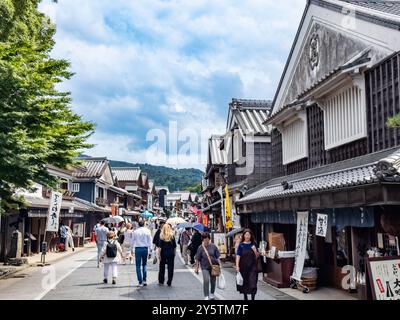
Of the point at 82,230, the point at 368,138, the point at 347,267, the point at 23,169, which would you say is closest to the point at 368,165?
the point at 368,138

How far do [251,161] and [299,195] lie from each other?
12.1 m

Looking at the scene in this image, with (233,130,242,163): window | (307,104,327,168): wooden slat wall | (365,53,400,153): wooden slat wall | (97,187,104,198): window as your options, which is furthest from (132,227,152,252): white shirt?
(97,187,104,198): window

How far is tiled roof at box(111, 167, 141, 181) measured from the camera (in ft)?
286

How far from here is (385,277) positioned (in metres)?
9.20

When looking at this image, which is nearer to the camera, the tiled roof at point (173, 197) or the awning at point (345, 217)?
the awning at point (345, 217)

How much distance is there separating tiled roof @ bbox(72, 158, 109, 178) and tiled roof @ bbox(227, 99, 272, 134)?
2502cm

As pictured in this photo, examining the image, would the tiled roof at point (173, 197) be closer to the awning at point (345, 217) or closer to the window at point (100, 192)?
the window at point (100, 192)

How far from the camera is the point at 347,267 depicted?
14.3m

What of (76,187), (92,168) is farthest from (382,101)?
(92,168)

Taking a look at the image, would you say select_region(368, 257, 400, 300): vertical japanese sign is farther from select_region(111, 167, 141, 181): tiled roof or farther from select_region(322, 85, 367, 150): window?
select_region(111, 167, 141, 181): tiled roof

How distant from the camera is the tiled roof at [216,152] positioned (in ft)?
134

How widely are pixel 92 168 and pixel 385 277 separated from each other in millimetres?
47952

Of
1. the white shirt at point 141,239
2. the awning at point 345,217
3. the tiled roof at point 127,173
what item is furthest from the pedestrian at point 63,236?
the tiled roof at point 127,173

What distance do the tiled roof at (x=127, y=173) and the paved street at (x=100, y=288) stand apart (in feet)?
220
